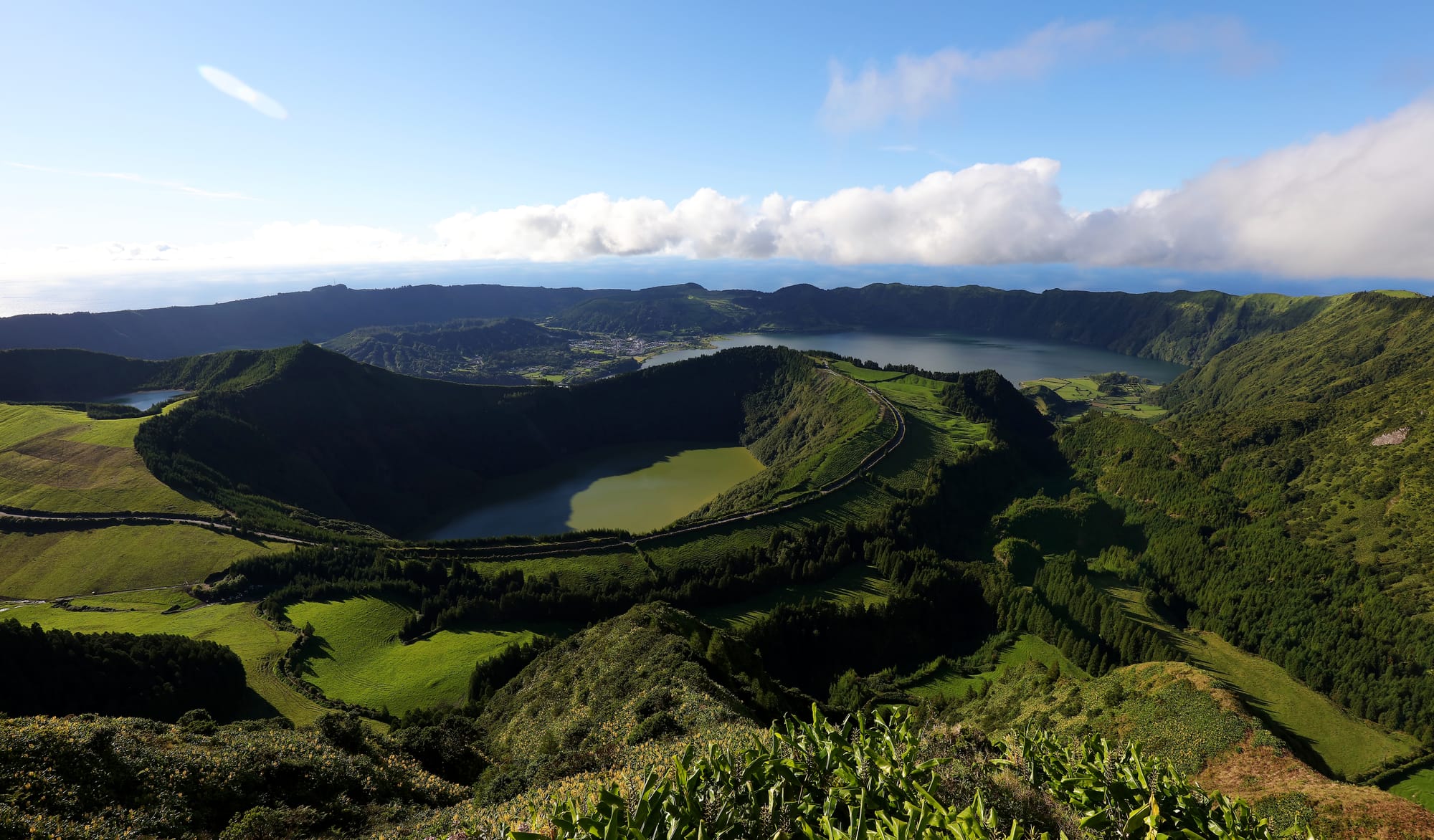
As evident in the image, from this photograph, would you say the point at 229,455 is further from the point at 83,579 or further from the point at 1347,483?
the point at 1347,483

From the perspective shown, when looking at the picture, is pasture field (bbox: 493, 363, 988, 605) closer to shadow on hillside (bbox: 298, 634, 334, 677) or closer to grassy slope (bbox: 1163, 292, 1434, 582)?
shadow on hillside (bbox: 298, 634, 334, 677)

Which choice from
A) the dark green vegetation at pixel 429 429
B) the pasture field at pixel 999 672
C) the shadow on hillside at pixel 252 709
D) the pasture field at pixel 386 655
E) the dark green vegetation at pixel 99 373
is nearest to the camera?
the shadow on hillside at pixel 252 709

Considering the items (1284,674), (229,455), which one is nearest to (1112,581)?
(1284,674)

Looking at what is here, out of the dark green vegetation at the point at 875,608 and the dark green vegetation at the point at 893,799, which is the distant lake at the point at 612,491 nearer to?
the dark green vegetation at the point at 875,608

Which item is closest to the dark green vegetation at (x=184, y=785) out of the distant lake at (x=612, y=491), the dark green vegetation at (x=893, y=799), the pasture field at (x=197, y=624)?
the dark green vegetation at (x=893, y=799)

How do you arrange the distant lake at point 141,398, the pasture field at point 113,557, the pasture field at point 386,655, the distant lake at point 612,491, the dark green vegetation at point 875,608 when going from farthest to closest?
the distant lake at point 141,398
the distant lake at point 612,491
the pasture field at point 113,557
the pasture field at point 386,655
the dark green vegetation at point 875,608

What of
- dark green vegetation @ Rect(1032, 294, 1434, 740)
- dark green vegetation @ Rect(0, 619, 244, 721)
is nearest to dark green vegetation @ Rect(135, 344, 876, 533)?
dark green vegetation @ Rect(0, 619, 244, 721)

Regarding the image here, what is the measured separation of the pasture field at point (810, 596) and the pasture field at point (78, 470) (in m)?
67.8

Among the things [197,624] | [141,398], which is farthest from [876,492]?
[141,398]

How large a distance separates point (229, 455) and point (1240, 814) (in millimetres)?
118659

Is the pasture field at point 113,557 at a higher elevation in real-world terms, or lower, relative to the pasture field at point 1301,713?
higher

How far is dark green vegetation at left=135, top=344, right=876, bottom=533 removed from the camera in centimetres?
8800

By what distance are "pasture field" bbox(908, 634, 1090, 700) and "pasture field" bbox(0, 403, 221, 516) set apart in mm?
88162

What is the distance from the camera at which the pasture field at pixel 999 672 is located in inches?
1923
